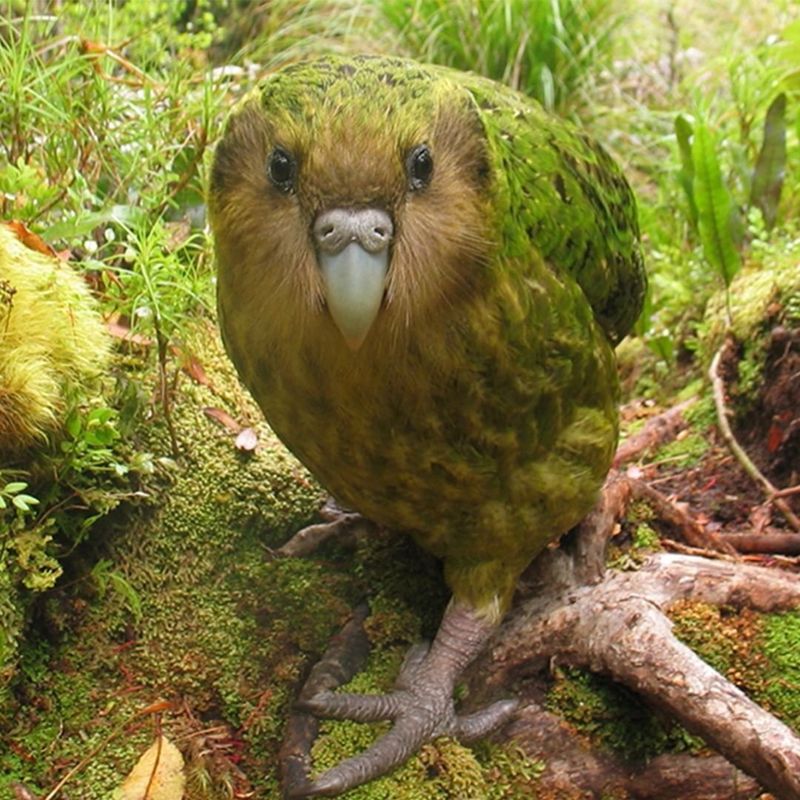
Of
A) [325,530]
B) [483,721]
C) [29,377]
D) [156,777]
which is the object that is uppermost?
[29,377]

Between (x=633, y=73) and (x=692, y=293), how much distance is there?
3640 millimetres

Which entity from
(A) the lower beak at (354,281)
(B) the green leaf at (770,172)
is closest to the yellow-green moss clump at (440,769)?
(A) the lower beak at (354,281)

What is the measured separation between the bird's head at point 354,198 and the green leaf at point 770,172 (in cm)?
267

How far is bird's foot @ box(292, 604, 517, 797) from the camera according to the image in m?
2.20

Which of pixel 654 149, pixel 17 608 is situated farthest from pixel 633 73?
pixel 17 608

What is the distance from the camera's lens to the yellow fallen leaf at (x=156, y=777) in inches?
85.0

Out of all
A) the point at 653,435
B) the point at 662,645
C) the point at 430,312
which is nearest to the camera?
the point at 430,312

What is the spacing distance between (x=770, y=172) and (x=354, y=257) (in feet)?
10.1

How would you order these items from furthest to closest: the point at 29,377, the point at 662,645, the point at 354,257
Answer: the point at 662,645, the point at 29,377, the point at 354,257

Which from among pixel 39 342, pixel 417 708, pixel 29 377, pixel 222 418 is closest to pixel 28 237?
pixel 39 342

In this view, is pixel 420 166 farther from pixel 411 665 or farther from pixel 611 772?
pixel 611 772

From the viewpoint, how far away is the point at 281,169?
179cm

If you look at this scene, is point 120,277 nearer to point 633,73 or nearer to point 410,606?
point 410,606

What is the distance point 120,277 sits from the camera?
2.61 meters
